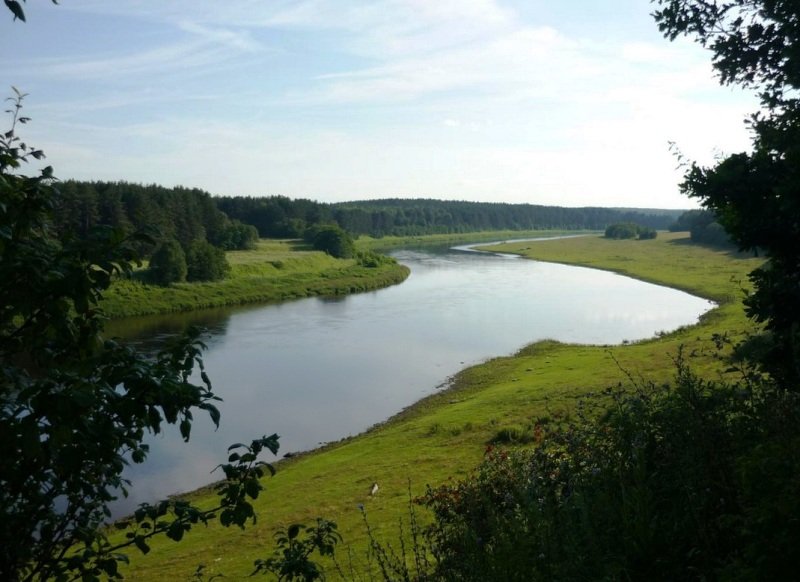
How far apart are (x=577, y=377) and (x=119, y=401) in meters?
Result: 27.2

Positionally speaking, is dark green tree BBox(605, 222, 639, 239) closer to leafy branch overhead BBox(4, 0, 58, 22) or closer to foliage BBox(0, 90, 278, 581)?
foliage BBox(0, 90, 278, 581)

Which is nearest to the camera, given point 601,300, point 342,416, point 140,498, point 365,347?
point 140,498

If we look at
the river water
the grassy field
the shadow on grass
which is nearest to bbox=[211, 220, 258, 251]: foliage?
the grassy field

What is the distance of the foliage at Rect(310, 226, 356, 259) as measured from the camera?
103 metres

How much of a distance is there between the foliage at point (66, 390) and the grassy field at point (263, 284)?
163 ft

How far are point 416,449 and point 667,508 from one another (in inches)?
629

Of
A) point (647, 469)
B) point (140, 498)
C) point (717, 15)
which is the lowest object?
point (140, 498)

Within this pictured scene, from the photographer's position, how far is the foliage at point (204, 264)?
68.6m

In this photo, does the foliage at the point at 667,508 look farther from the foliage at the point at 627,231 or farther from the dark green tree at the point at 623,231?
the dark green tree at the point at 623,231

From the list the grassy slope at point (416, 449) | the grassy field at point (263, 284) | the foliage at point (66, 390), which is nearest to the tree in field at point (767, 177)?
the grassy slope at point (416, 449)

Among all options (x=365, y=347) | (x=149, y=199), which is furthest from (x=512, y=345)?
(x=149, y=199)

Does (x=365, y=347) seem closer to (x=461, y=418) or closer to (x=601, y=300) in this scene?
(x=461, y=418)

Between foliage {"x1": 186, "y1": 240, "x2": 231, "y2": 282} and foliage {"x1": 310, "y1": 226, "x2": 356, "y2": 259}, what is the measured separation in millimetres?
31998

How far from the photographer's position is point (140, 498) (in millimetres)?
19766
